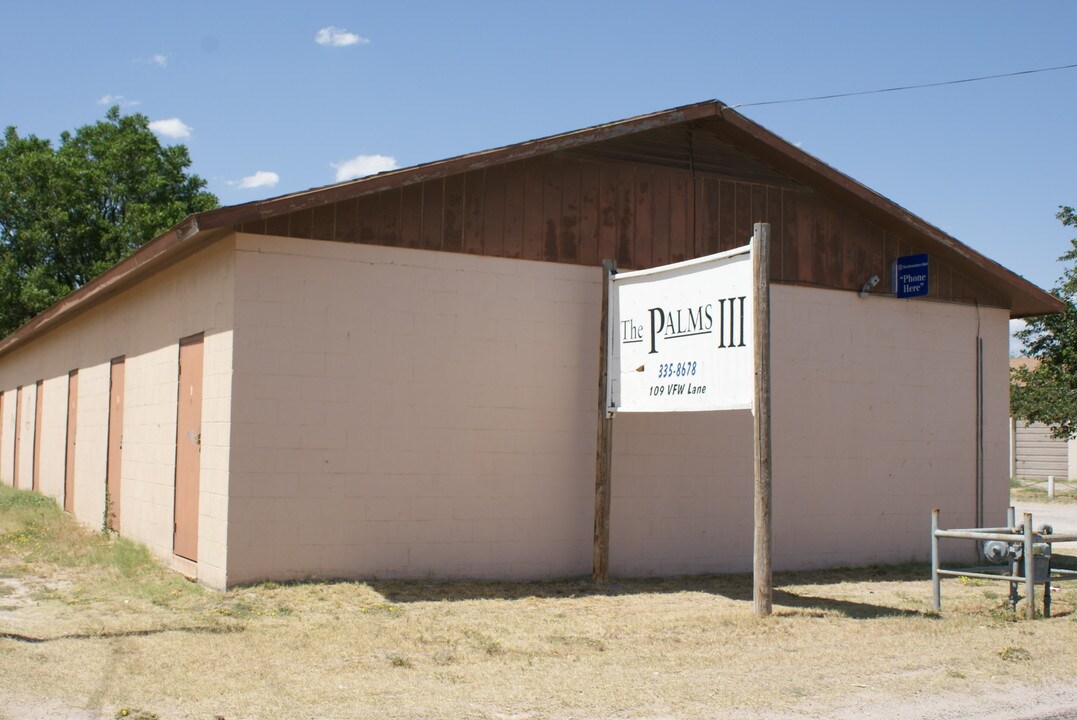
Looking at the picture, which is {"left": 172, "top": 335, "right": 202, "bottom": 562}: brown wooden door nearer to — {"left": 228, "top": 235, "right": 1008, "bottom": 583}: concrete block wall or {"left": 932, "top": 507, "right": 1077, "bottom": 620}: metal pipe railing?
{"left": 228, "top": 235, "right": 1008, "bottom": 583}: concrete block wall

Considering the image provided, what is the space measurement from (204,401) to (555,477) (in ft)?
12.8

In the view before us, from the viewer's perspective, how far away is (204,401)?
1159cm

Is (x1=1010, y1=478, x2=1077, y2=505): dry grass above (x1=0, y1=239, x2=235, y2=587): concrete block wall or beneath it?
beneath

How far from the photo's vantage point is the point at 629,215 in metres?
13.0

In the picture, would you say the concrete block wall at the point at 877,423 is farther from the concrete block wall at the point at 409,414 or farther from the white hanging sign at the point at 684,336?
the concrete block wall at the point at 409,414

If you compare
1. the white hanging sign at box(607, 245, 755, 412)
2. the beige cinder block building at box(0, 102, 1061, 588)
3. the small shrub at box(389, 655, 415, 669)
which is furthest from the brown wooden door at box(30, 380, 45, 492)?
the small shrub at box(389, 655, 415, 669)

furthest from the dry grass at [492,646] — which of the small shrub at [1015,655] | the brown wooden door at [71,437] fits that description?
the brown wooden door at [71,437]

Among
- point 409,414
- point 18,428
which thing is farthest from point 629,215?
point 18,428

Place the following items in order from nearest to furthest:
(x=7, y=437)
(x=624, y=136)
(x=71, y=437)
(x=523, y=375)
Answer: (x=523, y=375) → (x=624, y=136) → (x=71, y=437) → (x=7, y=437)

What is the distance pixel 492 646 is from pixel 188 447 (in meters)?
5.22

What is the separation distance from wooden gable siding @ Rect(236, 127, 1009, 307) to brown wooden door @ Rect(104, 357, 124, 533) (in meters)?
6.03

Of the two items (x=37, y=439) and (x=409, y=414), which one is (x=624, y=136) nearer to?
(x=409, y=414)

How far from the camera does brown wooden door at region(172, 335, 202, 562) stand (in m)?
11.8

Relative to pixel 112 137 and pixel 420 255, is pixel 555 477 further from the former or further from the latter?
pixel 112 137
